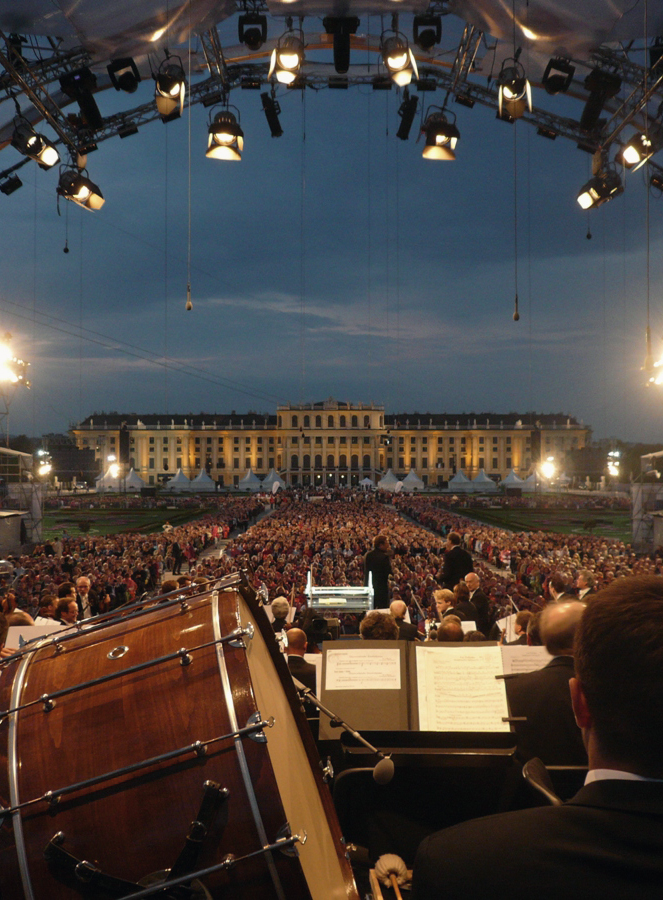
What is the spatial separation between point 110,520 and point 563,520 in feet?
95.6

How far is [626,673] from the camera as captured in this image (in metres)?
1.24

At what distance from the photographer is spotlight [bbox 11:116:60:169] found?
10.2 metres

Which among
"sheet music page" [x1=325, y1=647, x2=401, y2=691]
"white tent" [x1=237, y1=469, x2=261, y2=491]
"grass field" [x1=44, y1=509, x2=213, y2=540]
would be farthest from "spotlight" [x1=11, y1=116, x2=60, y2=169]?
"white tent" [x1=237, y1=469, x2=261, y2=491]

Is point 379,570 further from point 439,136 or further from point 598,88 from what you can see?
point 598,88

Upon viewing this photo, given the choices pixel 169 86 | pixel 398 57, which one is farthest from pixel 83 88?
pixel 398 57

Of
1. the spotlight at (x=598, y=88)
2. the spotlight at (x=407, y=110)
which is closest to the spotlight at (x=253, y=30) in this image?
the spotlight at (x=407, y=110)

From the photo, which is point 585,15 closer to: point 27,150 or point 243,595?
point 27,150

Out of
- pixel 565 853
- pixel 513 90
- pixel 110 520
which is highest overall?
pixel 513 90

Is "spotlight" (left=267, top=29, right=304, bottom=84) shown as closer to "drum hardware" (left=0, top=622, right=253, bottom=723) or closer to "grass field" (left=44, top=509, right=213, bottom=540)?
"drum hardware" (left=0, top=622, right=253, bottom=723)

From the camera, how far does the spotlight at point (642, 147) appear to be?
1008 cm

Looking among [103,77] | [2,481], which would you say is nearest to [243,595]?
[103,77]

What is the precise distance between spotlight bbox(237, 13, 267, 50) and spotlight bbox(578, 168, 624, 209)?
19.3 ft

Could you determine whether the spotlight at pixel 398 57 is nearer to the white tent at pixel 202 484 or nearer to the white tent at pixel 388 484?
the white tent at pixel 202 484

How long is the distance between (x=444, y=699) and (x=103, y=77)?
11805 mm
